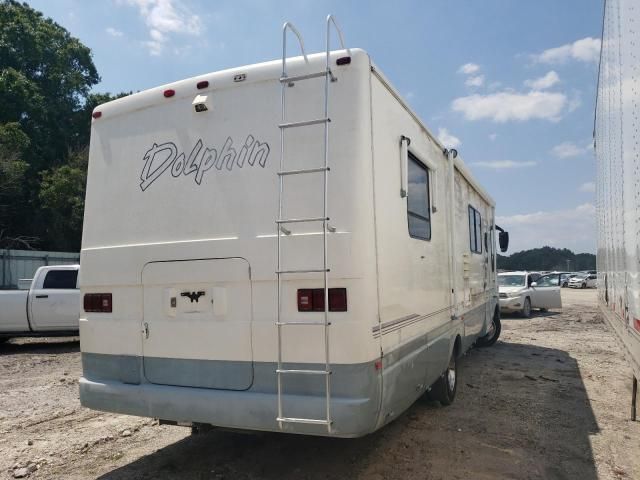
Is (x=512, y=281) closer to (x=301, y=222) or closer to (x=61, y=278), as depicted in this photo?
(x=61, y=278)

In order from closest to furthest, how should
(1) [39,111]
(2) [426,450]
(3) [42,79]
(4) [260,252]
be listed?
1. (4) [260,252]
2. (2) [426,450]
3. (1) [39,111]
4. (3) [42,79]

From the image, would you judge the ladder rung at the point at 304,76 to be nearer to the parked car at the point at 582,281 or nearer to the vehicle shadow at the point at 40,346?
the vehicle shadow at the point at 40,346

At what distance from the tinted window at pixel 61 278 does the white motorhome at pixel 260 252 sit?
7315 millimetres

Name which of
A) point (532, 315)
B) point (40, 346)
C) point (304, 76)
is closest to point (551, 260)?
point (532, 315)

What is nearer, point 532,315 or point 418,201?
point 418,201

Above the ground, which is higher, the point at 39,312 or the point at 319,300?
the point at 319,300

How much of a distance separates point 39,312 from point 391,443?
8.61 m

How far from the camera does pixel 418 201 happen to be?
4773 mm

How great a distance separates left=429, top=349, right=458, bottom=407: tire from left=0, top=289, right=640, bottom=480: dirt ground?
0.41ft

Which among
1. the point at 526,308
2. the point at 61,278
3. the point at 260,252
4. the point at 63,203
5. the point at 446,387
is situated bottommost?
the point at 526,308

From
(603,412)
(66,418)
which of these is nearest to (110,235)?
(66,418)

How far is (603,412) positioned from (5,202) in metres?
27.0

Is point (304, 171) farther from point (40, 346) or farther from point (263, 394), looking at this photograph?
point (40, 346)

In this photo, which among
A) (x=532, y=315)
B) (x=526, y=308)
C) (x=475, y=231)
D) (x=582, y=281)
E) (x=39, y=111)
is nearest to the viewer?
(x=475, y=231)
